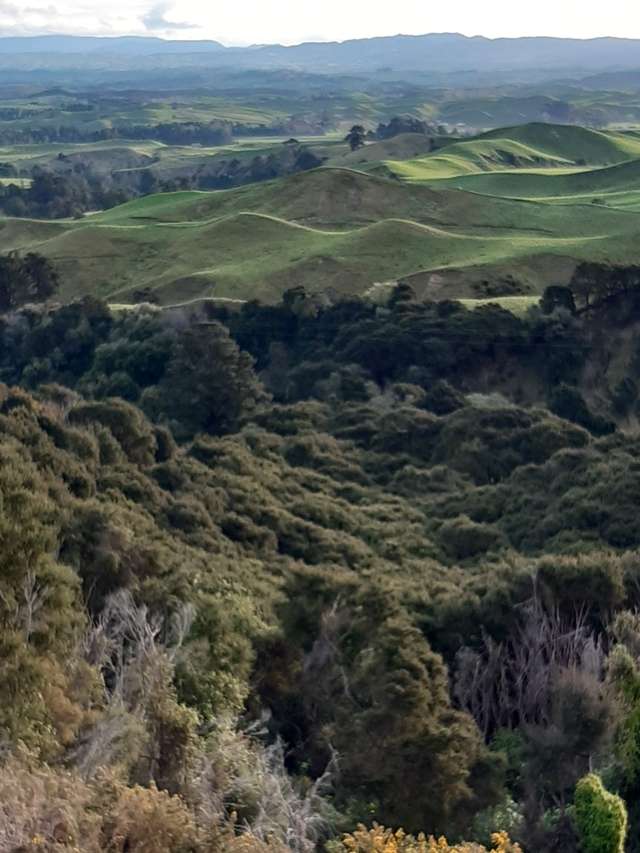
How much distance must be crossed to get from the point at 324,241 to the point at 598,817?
138 ft

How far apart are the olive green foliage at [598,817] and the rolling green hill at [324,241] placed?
32.4 meters

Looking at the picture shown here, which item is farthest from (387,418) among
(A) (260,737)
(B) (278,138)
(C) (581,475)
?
(B) (278,138)

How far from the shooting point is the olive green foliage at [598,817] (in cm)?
961

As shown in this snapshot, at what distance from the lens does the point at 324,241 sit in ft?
164

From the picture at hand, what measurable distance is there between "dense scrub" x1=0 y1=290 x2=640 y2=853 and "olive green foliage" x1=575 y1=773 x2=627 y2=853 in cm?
3

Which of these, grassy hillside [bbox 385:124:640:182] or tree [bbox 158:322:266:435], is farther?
grassy hillside [bbox 385:124:640:182]

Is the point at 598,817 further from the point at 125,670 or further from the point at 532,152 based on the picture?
the point at 532,152

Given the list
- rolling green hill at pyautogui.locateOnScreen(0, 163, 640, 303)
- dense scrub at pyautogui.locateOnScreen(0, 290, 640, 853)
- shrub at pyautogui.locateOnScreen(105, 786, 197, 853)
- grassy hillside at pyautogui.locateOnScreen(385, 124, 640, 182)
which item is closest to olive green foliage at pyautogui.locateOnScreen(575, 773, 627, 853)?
dense scrub at pyautogui.locateOnScreen(0, 290, 640, 853)

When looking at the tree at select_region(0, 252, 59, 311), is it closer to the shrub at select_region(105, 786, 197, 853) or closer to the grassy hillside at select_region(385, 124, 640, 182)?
the grassy hillside at select_region(385, 124, 640, 182)

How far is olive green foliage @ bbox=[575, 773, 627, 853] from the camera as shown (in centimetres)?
961

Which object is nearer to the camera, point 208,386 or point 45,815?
point 45,815

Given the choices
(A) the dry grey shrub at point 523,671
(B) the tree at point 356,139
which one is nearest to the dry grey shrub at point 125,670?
(A) the dry grey shrub at point 523,671

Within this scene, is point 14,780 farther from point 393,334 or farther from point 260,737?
point 393,334

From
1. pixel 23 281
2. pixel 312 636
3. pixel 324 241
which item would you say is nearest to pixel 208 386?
pixel 312 636
